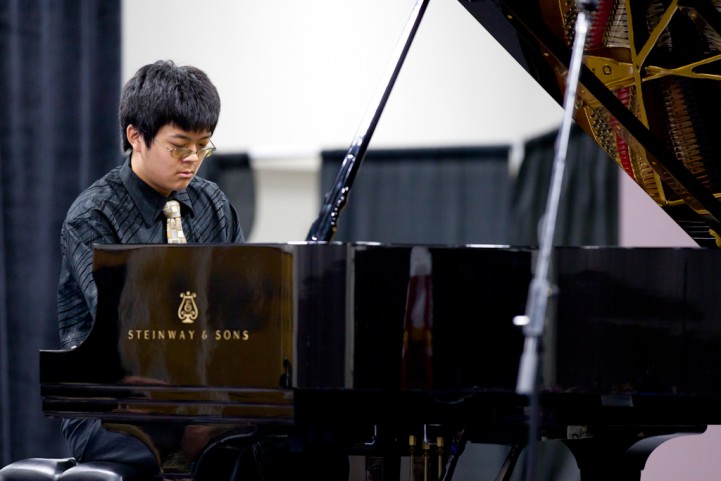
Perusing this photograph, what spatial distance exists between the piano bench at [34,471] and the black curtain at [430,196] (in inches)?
79.3

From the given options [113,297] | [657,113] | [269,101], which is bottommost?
[113,297]

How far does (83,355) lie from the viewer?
73.1 inches

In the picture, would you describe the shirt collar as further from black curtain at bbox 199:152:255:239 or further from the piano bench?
black curtain at bbox 199:152:255:239

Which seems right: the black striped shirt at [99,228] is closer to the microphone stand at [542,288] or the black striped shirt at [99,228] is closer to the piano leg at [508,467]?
the piano leg at [508,467]

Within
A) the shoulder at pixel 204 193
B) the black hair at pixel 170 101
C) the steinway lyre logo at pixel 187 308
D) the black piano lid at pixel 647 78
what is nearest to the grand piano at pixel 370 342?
the steinway lyre logo at pixel 187 308

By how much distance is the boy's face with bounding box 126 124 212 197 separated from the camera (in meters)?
2.33

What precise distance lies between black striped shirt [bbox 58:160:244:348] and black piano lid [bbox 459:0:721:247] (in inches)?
35.0

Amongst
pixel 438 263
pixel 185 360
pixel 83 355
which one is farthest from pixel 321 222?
pixel 83 355

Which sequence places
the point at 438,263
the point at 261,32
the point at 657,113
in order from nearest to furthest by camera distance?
the point at 438,263
the point at 657,113
the point at 261,32

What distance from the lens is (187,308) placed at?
1813mm

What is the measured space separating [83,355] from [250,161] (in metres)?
2.44

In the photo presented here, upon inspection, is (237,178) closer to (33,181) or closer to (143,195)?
(33,181)

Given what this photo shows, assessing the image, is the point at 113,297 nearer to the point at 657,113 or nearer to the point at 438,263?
the point at 438,263

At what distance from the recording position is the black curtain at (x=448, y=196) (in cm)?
410
